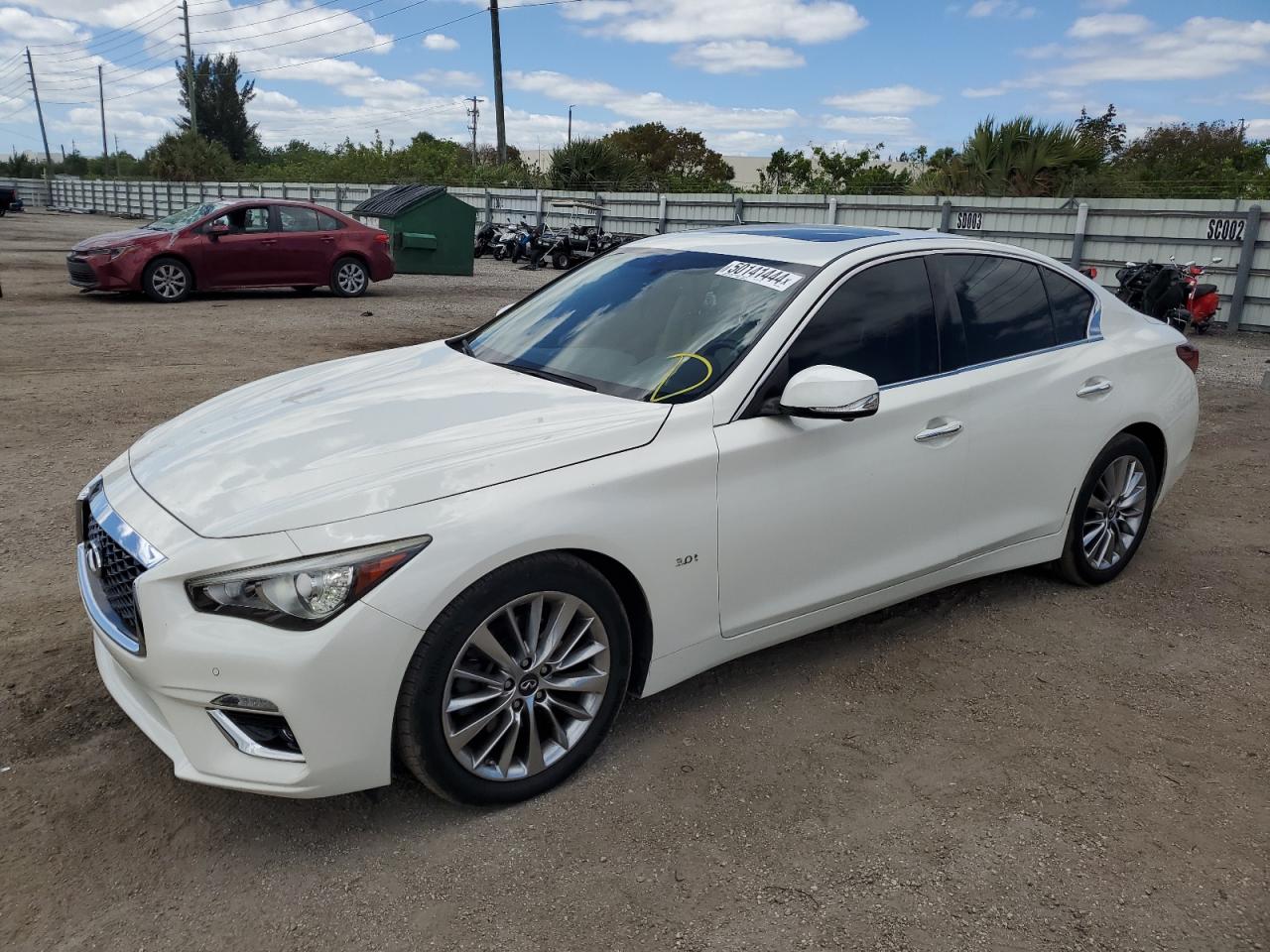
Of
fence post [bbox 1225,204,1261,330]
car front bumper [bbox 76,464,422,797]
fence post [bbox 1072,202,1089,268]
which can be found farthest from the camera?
fence post [bbox 1072,202,1089,268]

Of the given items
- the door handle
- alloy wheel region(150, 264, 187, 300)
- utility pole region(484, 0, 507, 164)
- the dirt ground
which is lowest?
the dirt ground

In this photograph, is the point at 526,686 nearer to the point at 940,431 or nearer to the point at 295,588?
the point at 295,588

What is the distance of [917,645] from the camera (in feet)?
13.1

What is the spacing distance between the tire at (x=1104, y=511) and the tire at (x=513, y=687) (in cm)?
246

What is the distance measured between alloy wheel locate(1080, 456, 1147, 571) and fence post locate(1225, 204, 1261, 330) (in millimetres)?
11624

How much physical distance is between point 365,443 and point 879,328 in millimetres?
1857

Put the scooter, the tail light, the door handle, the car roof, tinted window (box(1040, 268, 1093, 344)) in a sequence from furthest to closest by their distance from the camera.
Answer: the scooter
the tail light
tinted window (box(1040, 268, 1093, 344))
the car roof
the door handle

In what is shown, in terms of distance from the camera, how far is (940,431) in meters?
3.60

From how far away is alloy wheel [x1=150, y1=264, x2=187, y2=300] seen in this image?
1391 cm

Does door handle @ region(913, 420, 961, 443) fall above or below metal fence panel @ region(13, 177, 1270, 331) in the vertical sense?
below

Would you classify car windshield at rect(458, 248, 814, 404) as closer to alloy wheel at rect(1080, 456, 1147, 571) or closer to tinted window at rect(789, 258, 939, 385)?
tinted window at rect(789, 258, 939, 385)

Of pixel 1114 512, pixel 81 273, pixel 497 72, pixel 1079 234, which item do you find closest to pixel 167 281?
pixel 81 273

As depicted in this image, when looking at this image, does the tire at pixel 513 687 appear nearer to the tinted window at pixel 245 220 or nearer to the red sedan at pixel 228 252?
the red sedan at pixel 228 252

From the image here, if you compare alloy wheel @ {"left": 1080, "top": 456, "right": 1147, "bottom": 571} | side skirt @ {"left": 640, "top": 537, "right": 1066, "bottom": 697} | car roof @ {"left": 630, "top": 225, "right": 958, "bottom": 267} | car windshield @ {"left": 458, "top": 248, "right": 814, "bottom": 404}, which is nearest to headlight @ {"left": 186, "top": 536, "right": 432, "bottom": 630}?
side skirt @ {"left": 640, "top": 537, "right": 1066, "bottom": 697}
